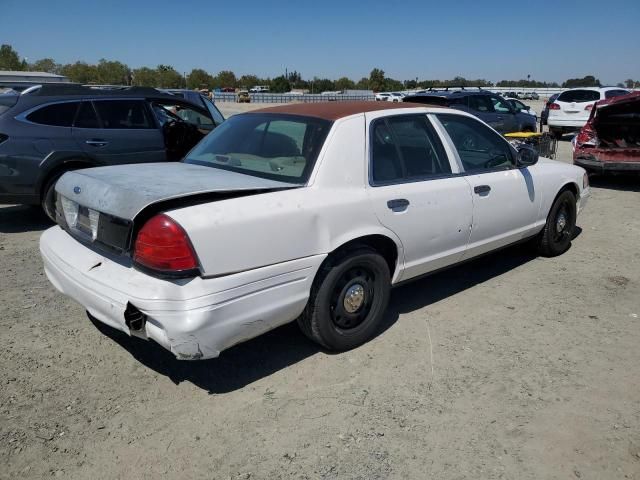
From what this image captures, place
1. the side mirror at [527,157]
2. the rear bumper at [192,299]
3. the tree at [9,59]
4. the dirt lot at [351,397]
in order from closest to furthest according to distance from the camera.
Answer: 1. the dirt lot at [351,397]
2. the rear bumper at [192,299]
3. the side mirror at [527,157]
4. the tree at [9,59]

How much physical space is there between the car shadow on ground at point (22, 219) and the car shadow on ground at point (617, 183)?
9.28m

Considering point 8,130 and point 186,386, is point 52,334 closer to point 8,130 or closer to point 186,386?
point 186,386

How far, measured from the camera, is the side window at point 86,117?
6484 millimetres

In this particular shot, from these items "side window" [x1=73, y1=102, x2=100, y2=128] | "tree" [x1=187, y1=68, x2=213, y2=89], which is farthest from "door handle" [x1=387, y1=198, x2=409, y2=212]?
"tree" [x1=187, y1=68, x2=213, y2=89]

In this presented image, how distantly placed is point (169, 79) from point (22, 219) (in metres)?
99.4

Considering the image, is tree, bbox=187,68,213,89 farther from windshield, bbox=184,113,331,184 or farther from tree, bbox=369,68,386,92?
windshield, bbox=184,113,331,184

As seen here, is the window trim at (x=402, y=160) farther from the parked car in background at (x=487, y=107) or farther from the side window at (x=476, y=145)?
Result: the parked car in background at (x=487, y=107)

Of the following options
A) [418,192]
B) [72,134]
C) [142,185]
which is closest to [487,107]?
[72,134]

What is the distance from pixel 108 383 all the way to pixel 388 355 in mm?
1796

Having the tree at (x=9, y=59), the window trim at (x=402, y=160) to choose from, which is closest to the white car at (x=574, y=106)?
the window trim at (x=402, y=160)

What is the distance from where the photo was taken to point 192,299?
2643mm

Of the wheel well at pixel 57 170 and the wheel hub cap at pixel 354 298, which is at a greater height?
the wheel well at pixel 57 170

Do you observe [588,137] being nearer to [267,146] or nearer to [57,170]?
[267,146]

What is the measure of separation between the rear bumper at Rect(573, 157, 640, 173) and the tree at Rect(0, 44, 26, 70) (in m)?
84.6
